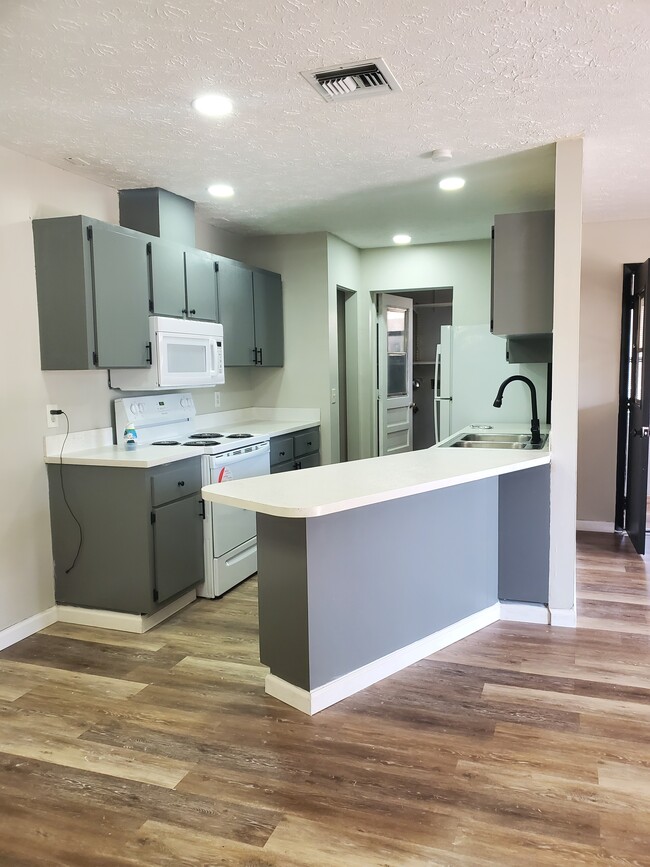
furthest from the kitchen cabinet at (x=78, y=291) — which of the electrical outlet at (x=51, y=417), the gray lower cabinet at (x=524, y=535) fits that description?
the gray lower cabinet at (x=524, y=535)

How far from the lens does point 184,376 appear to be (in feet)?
13.0

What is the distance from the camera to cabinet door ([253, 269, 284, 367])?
498cm

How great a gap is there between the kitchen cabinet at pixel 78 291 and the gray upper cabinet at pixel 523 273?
6.58ft

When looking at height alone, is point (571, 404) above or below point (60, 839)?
above

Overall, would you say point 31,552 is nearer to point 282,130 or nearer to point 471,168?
point 282,130

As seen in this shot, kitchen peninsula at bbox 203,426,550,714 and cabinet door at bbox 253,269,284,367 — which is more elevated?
cabinet door at bbox 253,269,284,367

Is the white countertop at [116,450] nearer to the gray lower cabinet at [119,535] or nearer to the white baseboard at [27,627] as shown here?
the gray lower cabinet at [119,535]

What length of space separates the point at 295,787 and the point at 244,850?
1.00 feet

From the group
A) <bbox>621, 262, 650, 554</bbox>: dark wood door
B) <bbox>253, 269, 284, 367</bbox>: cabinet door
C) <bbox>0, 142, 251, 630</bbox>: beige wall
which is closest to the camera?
<bbox>0, 142, 251, 630</bbox>: beige wall

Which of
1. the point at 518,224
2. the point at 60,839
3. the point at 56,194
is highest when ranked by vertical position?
the point at 56,194

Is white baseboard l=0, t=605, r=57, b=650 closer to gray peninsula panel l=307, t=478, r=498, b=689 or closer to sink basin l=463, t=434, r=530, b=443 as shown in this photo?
gray peninsula panel l=307, t=478, r=498, b=689

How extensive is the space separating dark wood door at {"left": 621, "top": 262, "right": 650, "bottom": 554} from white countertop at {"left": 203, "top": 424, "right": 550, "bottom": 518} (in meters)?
1.58

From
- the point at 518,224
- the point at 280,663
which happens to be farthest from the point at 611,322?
the point at 280,663

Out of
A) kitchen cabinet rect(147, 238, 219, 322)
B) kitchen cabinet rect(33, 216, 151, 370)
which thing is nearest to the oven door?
kitchen cabinet rect(33, 216, 151, 370)
